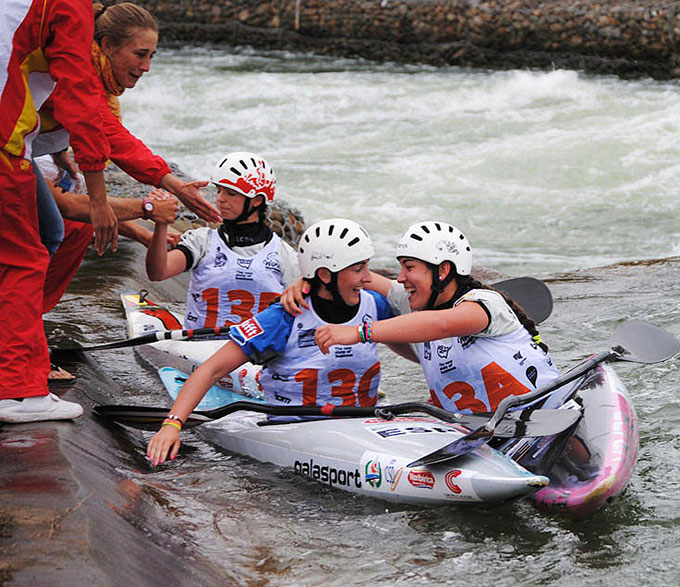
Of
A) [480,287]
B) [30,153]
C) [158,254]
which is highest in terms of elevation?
[30,153]

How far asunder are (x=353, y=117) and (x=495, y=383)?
13.8 m

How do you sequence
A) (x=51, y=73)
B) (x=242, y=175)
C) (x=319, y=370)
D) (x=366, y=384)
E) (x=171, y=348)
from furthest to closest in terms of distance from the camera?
(x=171, y=348), (x=242, y=175), (x=366, y=384), (x=319, y=370), (x=51, y=73)

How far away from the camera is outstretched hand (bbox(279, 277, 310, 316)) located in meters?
4.41

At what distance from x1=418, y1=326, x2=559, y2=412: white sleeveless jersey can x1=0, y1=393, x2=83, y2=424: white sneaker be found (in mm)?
1571

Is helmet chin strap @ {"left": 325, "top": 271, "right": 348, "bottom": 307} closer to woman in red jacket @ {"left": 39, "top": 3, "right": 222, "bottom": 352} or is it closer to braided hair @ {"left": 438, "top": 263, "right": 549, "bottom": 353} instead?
braided hair @ {"left": 438, "top": 263, "right": 549, "bottom": 353}

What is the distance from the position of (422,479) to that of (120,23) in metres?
2.35

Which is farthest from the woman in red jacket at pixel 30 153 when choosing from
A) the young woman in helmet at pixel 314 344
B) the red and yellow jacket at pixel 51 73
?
the young woman in helmet at pixel 314 344

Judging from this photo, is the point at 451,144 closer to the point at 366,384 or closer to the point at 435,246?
the point at 366,384

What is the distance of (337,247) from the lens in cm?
432

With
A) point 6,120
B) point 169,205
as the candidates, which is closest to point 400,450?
point 169,205

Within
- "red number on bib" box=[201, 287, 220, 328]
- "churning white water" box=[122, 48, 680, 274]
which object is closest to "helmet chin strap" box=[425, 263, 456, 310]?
"red number on bib" box=[201, 287, 220, 328]

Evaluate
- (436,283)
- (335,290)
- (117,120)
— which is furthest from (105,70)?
(436,283)

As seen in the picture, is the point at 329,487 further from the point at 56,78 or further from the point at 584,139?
the point at 584,139

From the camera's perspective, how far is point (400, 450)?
4.09 metres
